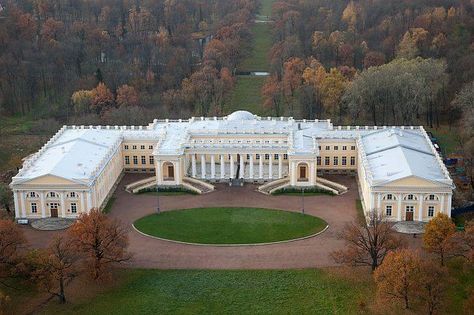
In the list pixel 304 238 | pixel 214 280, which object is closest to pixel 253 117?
pixel 304 238

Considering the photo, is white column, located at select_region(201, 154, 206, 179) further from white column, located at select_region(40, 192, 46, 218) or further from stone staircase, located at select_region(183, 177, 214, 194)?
white column, located at select_region(40, 192, 46, 218)

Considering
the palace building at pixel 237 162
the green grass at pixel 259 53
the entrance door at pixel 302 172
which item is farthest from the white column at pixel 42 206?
the green grass at pixel 259 53

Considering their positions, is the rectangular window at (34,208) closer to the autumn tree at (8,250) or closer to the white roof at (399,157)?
the autumn tree at (8,250)

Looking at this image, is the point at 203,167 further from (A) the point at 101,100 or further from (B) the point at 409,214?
(A) the point at 101,100

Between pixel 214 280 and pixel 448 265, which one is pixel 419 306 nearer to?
pixel 448 265

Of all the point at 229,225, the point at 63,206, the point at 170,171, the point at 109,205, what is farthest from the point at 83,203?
the point at 229,225

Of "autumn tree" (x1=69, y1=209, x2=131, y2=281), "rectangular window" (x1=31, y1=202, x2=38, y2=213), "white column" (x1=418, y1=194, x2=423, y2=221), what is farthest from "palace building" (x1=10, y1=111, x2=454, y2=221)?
"autumn tree" (x1=69, y1=209, x2=131, y2=281)

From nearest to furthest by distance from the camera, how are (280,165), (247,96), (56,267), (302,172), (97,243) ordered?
(56,267) < (97,243) < (302,172) < (280,165) < (247,96)
